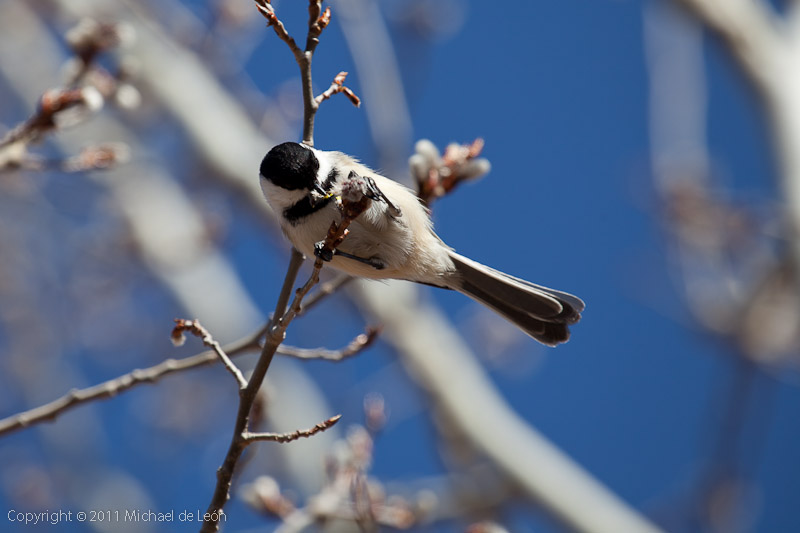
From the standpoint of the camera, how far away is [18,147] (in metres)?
2.25

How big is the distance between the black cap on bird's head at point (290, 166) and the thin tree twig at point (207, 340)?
58cm

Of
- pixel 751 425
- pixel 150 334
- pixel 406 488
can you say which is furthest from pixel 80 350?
pixel 751 425

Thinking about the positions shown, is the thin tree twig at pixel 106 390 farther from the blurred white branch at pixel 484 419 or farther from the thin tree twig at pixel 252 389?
the blurred white branch at pixel 484 419

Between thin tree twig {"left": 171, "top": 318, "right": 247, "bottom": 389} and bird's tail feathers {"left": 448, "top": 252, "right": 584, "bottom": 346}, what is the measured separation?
1.21 m

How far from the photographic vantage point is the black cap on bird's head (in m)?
2.29

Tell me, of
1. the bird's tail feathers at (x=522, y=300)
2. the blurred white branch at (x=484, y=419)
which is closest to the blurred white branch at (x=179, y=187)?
the blurred white branch at (x=484, y=419)

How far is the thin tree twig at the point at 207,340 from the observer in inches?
71.0

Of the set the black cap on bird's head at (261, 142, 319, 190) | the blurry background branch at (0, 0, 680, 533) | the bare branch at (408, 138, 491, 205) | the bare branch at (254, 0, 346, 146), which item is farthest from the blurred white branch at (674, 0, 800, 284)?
the bare branch at (254, 0, 346, 146)

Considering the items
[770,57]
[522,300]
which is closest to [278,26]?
[522,300]

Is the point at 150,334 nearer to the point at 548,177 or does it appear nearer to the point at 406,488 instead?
the point at 406,488

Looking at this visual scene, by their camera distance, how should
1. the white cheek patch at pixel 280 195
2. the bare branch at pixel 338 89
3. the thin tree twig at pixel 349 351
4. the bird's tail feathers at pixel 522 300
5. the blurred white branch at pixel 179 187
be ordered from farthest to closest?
the blurred white branch at pixel 179 187 → the bird's tail feathers at pixel 522 300 → the white cheek patch at pixel 280 195 → the thin tree twig at pixel 349 351 → the bare branch at pixel 338 89

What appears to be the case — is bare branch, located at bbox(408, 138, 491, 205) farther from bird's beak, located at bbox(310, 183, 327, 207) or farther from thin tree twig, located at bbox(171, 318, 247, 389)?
thin tree twig, located at bbox(171, 318, 247, 389)

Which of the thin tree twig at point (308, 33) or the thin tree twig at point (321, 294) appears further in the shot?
the thin tree twig at point (321, 294)

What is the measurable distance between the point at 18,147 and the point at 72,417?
466cm
